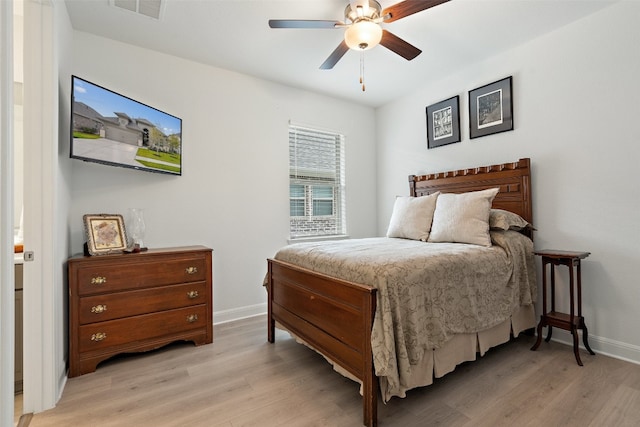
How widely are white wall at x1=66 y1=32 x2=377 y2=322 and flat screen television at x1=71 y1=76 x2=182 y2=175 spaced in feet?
0.56

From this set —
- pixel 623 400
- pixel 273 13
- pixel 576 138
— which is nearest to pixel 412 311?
pixel 623 400

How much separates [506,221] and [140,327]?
10.2 feet

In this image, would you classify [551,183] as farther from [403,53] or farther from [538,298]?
[403,53]

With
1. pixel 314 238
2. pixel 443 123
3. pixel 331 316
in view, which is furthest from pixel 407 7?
pixel 314 238

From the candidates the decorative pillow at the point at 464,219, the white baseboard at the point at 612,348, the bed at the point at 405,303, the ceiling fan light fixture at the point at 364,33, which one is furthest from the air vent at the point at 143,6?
the white baseboard at the point at 612,348

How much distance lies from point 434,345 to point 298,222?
7.80 feet

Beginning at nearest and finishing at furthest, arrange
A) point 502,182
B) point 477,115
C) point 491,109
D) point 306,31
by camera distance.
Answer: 1. point 306,31
2. point 502,182
3. point 491,109
4. point 477,115

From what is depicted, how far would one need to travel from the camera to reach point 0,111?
82 centimetres

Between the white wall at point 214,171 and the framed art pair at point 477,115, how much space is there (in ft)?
4.46

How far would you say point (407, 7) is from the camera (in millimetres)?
1901

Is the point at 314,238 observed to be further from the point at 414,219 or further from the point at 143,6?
the point at 143,6

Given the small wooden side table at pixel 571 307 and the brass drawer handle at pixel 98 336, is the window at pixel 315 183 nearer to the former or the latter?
the brass drawer handle at pixel 98 336

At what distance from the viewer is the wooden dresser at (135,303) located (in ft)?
6.84

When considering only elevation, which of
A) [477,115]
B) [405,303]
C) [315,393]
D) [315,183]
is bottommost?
[315,393]
